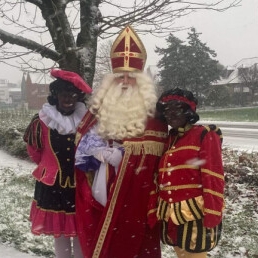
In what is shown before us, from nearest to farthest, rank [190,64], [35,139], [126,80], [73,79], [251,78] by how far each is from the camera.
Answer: [126,80] → [73,79] → [35,139] → [190,64] → [251,78]

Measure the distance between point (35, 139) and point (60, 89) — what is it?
0.47 m

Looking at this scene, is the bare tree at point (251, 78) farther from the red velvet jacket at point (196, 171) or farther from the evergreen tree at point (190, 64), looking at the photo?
the red velvet jacket at point (196, 171)

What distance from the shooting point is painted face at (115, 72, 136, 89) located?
283 centimetres

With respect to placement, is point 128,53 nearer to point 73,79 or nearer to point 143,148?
point 73,79

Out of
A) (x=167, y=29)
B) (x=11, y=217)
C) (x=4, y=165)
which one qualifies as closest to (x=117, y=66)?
(x=167, y=29)

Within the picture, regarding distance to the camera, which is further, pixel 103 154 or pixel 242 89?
pixel 242 89

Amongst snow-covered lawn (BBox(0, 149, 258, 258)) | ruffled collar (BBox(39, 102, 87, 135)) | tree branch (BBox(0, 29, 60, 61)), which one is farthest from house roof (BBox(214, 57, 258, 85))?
ruffled collar (BBox(39, 102, 87, 135))

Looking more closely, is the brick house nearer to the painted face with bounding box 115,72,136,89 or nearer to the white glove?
the painted face with bounding box 115,72,136,89

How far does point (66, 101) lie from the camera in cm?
300

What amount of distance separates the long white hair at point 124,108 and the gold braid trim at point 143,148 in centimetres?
6

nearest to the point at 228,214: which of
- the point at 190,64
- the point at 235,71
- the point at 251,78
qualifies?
the point at 190,64

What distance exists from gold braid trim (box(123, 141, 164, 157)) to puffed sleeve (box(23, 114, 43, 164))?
806 millimetres

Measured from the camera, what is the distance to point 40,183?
10.2 ft

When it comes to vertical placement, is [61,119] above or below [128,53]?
below
